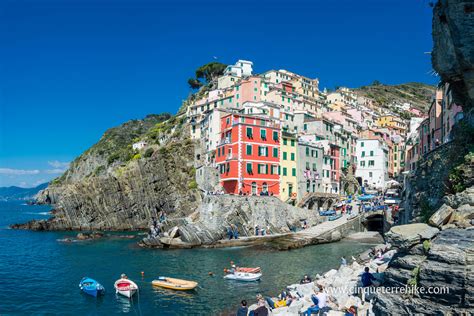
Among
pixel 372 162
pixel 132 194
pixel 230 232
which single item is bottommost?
pixel 230 232

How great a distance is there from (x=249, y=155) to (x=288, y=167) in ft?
27.8

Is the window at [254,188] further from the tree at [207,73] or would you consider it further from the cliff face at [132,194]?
the tree at [207,73]

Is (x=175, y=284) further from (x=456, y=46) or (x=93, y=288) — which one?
(x=456, y=46)

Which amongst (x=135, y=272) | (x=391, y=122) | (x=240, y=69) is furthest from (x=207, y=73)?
(x=135, y=272)

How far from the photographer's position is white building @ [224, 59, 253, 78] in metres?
108

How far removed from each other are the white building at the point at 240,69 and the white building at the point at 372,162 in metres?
39.5

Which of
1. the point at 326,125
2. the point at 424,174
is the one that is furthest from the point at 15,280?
the point at 326,125

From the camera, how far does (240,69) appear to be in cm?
10988

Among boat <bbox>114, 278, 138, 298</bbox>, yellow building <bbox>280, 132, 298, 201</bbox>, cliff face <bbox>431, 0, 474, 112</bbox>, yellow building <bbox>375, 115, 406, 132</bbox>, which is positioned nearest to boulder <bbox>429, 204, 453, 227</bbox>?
cliff face <bbox>431, 0, 474, 112</bbox>

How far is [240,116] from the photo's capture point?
193 ft

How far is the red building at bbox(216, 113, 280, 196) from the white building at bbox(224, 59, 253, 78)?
48.7 meters

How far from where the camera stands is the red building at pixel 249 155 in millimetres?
57156

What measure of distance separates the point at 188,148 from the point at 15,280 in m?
42.0

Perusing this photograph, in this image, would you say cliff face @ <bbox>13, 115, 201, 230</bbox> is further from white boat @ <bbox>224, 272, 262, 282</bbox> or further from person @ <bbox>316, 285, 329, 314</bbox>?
person @ <bbox>316, 285, 329, 314</bbox>
